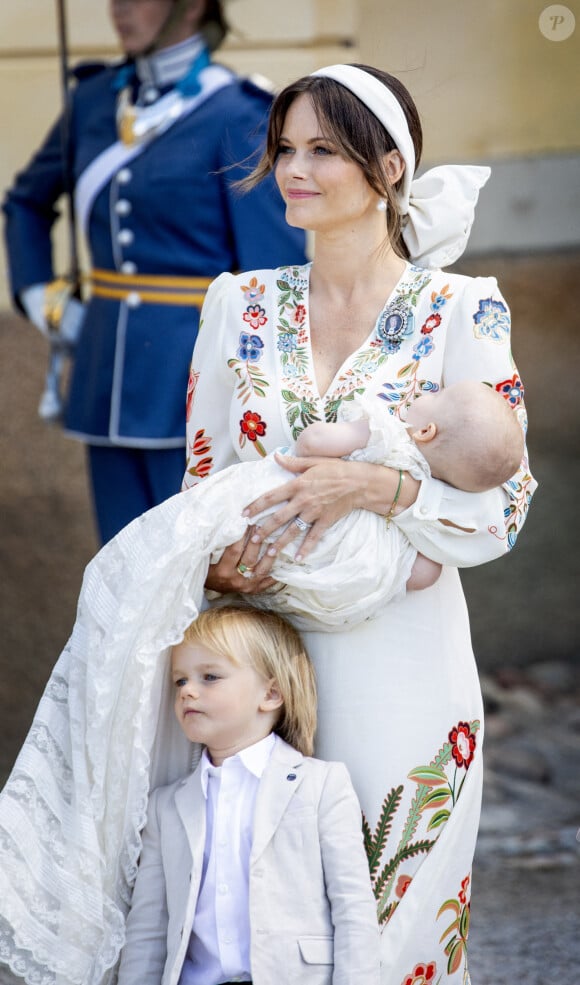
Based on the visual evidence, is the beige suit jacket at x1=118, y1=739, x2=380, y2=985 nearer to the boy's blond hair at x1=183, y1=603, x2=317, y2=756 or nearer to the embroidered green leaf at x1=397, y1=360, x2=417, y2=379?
the boy's blond hair at x1=183, y1=603, x2=317, y2=756

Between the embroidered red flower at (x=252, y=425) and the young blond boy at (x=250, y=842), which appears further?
the embroidered red flower at (x=252, y=425)

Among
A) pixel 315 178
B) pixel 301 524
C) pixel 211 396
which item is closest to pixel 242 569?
pixel 301 524

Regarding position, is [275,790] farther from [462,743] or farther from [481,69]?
[481,69]

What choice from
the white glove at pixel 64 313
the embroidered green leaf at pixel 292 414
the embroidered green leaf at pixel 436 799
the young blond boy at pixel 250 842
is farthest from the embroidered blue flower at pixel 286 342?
the white glove at pixel 64 313

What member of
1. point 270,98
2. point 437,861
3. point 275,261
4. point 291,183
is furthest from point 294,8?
point 437,861

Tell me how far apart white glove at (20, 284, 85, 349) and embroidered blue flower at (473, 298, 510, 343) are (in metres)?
1.81

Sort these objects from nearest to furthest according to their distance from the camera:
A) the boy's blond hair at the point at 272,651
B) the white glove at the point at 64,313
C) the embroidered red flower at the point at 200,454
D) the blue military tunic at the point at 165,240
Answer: the boy's blond hair at the point at 272,651
the embroidered red flower at the point at 200,454
the blue military tunic at the point at 165,240
the white glove at the point at 64,313

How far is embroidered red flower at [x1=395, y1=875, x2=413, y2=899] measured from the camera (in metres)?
2.36

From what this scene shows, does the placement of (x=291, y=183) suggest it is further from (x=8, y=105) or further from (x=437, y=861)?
(x=8, y=105)

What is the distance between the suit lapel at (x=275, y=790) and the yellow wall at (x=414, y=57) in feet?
3.60

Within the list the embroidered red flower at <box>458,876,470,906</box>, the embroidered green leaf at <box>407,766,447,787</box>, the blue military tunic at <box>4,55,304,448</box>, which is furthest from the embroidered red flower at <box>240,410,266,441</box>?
the blue military tunic at <box>4,55,304,448</box>

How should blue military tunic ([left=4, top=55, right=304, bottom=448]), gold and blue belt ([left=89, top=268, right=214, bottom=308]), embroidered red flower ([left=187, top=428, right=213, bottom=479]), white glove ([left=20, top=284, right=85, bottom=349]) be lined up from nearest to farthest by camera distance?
embroidered red flower ([left=187, top=428, right=213, bottom=479])
blue military tunic ([left=4, top=55, right=304, bottom=448])
gold and blue belt ([left=89, top=268, right=214, bottom=308])
white glove ([left=20, top=284, right=85, bottom=349])

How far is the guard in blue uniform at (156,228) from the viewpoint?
3.51 m

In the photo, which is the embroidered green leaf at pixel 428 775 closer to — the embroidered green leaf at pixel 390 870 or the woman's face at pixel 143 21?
the embroidered green leaf at pixel 390 870
